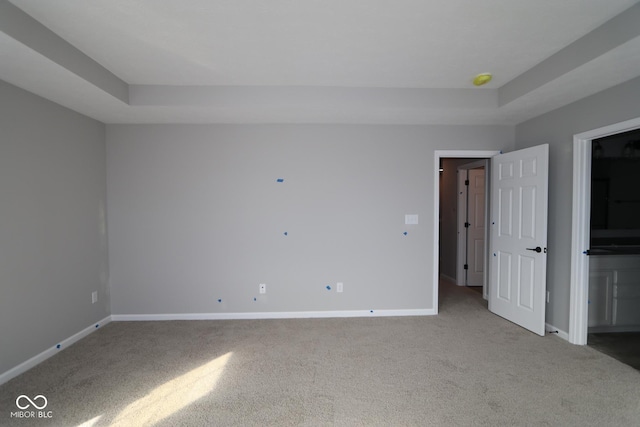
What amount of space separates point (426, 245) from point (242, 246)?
7.52 feet

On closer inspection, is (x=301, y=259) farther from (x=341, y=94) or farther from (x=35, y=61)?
(x=35, y=61)

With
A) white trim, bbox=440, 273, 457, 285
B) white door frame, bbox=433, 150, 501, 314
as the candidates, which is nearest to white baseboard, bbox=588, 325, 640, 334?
white door frame, bbox=433, 150, 501, 314

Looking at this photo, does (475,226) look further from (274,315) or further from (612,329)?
(274,315)

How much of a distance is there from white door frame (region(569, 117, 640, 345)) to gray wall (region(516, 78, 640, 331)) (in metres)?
0.08

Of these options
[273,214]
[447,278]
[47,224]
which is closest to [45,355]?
[47,224]

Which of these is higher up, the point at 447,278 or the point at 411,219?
the point at 411,219

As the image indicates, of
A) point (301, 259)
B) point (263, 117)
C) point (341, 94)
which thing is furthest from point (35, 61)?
point (301, 259)

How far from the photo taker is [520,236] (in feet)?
11.1

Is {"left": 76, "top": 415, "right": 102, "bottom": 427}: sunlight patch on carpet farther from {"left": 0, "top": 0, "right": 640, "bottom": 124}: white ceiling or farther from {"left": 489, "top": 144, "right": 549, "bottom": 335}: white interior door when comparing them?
{"left": 489, "top": 144, "right": 549, "bottom": 335}: white interior door

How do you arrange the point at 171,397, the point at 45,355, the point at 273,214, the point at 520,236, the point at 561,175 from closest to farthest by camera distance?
1. the point at 171,397
2. the point at 45,355
3. the point at 561,175
4. the point at 520,236
5. the point at 273,214

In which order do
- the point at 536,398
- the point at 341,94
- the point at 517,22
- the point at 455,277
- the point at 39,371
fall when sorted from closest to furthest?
the point at 517,22
the point at 536,398
the point at 39,371
the point at 341,94
the point at 455,277

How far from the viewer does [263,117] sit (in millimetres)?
3410

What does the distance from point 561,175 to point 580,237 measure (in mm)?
658

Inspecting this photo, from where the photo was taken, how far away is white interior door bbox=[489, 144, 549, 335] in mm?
3135
